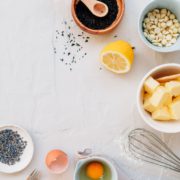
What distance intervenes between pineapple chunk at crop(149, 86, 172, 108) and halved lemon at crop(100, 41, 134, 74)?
0.09 metres

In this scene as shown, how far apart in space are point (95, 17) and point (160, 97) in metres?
0.25

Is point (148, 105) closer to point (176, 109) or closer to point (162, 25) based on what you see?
point (176, 109)

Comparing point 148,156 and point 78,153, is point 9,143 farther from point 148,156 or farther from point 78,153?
point 148,156

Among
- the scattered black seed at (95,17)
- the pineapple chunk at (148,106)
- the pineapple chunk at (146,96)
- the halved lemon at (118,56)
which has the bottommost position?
the pineapple chunk at (148,106)

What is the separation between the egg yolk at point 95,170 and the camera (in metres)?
1.01

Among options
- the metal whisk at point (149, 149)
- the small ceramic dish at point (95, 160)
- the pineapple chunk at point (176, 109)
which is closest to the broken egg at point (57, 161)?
the small ceramic dish at point (95, 160)

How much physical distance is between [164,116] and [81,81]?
21cm

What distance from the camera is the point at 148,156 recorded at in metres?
1.05

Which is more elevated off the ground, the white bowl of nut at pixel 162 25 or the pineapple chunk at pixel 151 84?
the white bowl of nut at pixel 162 25

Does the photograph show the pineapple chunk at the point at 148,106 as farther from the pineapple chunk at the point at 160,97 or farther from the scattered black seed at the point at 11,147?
the scattered black seed at the point at 11,147

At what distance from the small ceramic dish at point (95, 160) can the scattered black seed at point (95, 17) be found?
0.30 m

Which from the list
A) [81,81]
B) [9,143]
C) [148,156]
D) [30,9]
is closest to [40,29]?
[30,9]

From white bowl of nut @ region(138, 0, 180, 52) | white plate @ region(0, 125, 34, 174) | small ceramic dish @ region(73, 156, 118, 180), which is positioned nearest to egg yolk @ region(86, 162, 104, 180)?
small ceramic dish @ region(73, 156, 118, 180)

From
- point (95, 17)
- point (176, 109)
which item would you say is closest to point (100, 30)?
point (95, 17)
